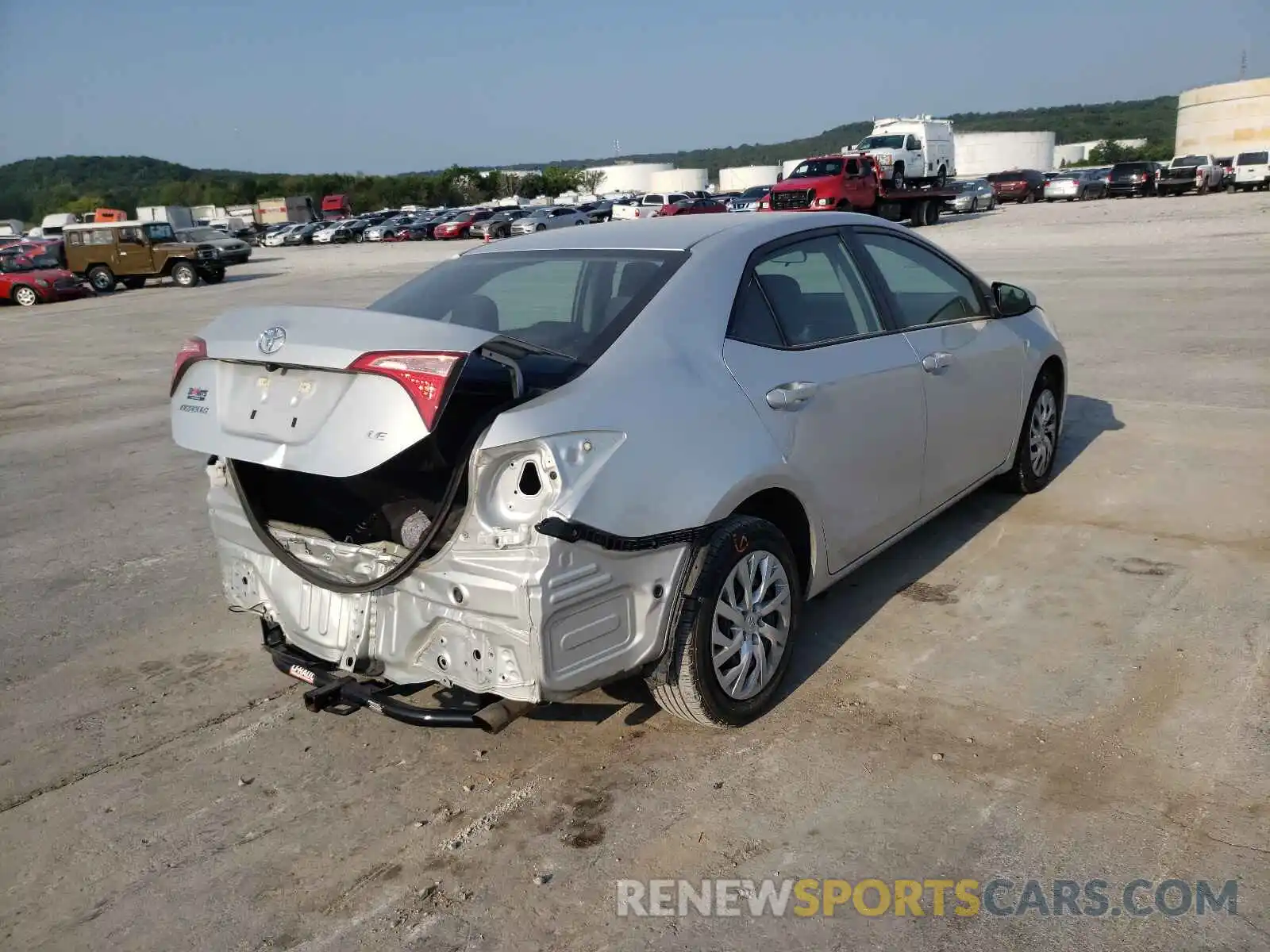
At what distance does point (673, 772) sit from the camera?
333 cm

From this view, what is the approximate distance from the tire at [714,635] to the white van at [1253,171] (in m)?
47.3

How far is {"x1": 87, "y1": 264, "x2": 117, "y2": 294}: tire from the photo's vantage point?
29656mm

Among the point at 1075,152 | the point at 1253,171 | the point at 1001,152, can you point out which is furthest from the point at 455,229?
the point at 1075,152

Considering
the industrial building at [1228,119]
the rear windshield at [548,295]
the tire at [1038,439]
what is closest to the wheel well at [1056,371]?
the tire at [1038,439]

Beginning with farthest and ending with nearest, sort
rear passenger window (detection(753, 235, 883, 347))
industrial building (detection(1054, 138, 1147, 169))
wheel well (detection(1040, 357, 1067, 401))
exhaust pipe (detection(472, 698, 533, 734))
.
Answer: industrial building (detection(1054, 138, 1147, 169)) → wheel well (detection(1040, 357, 1067, 401)) → rear passenger window (detection(753, 235, 883, 347)) → exhaust pipe (detection(472, 698, 533, 734))

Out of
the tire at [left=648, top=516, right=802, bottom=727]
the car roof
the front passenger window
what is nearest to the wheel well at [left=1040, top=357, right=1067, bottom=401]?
the front passenger window

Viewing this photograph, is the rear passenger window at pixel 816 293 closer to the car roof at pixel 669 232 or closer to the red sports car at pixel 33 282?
the car roof at pixel 669 232

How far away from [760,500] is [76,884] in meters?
2.44

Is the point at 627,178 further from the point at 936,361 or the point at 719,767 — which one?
the point at 719,767

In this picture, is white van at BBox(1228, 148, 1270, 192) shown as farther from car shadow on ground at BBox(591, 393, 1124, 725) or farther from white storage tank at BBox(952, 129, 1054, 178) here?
white storage tank at BBox(952, 129, 1054, 178)

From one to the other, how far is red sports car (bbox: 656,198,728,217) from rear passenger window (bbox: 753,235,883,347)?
36218mm

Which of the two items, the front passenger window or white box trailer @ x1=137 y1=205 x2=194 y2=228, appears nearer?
the front passenger window

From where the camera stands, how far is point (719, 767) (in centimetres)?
334

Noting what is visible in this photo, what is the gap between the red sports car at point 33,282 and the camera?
27844 millimetres
